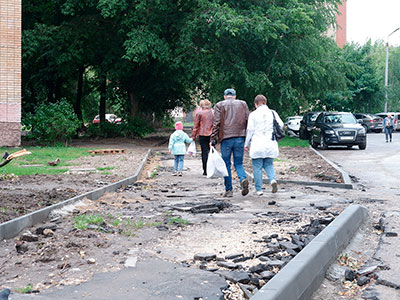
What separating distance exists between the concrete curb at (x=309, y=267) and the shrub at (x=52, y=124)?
792 inches

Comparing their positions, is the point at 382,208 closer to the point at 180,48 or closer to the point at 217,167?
the point at 217,167

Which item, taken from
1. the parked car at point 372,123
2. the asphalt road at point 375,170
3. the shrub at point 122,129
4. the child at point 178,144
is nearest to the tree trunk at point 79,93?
the shrub at point 122,129

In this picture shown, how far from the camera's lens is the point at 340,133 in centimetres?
2688

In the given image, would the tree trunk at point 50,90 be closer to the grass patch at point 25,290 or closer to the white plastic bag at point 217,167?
the white plastic bag at point 217,167

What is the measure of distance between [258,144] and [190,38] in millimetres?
15491

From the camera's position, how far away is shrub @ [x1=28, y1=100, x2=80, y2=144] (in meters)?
25.3

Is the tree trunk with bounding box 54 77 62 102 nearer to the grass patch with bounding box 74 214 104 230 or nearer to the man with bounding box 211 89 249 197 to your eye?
the man with bounding box 211 89 249 197

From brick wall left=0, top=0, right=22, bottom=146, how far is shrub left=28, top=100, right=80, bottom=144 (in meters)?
2.90

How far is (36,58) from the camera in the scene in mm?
29844

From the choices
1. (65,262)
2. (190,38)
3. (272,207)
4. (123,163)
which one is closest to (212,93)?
(190,38)

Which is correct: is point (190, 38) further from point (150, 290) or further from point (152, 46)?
point (150, 290)

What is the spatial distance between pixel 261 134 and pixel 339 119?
18700 mm

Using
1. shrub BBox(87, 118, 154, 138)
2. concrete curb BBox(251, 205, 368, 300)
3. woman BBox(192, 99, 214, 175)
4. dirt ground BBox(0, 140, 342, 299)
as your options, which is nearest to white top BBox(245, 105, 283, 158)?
dirt ground BBox(0, 140, 342, 299)

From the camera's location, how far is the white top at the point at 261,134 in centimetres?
1034
